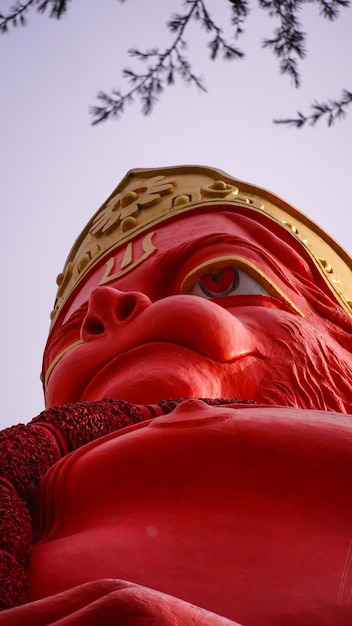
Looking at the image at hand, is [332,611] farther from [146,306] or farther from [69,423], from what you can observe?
[146,306]

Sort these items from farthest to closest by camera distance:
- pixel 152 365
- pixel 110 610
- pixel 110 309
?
1. pixel 110 309
2. pixel 152 365
3. pixel 110 610

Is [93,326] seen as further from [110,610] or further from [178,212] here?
[110,610]

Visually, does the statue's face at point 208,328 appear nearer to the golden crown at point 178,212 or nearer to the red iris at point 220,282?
the red iris at point 220,282

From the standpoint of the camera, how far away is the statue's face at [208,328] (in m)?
3.39

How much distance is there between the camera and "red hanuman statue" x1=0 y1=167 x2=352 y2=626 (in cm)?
181

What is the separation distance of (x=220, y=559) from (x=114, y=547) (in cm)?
23

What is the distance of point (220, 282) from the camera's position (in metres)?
4.12

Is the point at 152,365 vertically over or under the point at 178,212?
under

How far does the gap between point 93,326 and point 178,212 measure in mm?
1219

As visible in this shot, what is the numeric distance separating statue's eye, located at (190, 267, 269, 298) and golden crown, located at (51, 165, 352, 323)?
0.69m

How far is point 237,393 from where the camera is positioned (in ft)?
11.5

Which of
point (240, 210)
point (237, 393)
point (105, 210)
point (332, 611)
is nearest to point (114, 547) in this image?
point (332, 611)

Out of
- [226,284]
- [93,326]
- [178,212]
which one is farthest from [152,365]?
[178,212]

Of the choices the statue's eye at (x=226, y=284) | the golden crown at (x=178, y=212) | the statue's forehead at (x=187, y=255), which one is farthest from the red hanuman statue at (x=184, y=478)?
the golden crown at (x=178, y=212)
